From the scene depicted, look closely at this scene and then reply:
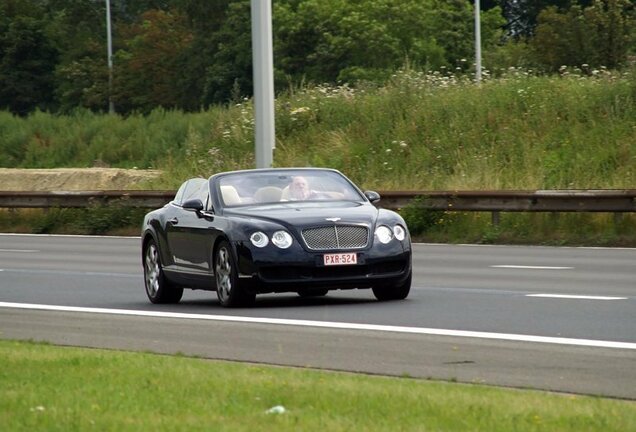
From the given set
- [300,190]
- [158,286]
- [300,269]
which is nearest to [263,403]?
[300,269]

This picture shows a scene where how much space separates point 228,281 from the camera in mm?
16453

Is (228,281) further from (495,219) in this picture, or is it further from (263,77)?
(263,77)

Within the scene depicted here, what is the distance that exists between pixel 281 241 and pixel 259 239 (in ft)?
0.69

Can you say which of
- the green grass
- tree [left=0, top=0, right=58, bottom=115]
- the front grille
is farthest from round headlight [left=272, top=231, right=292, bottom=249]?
tree [left=0, top=0, right=58, bottom=115]

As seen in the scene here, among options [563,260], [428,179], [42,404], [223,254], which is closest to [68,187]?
[428,179]

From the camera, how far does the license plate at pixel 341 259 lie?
15992mm

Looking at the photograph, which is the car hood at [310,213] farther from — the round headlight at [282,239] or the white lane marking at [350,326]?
the white lane marking at [350,326]

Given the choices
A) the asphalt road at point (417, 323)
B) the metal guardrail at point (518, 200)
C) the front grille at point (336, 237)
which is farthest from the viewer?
the metal guardrail at point (518, 200)

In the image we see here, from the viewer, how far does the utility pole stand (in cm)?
3328

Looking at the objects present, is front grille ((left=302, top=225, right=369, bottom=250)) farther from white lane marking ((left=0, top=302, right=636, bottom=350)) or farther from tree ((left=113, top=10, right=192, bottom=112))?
tree ((left=113, top=10, right=192, bottom=112))

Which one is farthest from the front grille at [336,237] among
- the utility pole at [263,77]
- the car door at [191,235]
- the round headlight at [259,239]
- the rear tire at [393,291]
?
the utility pole at [263,77]

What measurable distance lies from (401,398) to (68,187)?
1750 inches

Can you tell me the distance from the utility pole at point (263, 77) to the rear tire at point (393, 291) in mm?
16568

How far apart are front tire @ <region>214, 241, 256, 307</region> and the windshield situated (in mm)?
800
